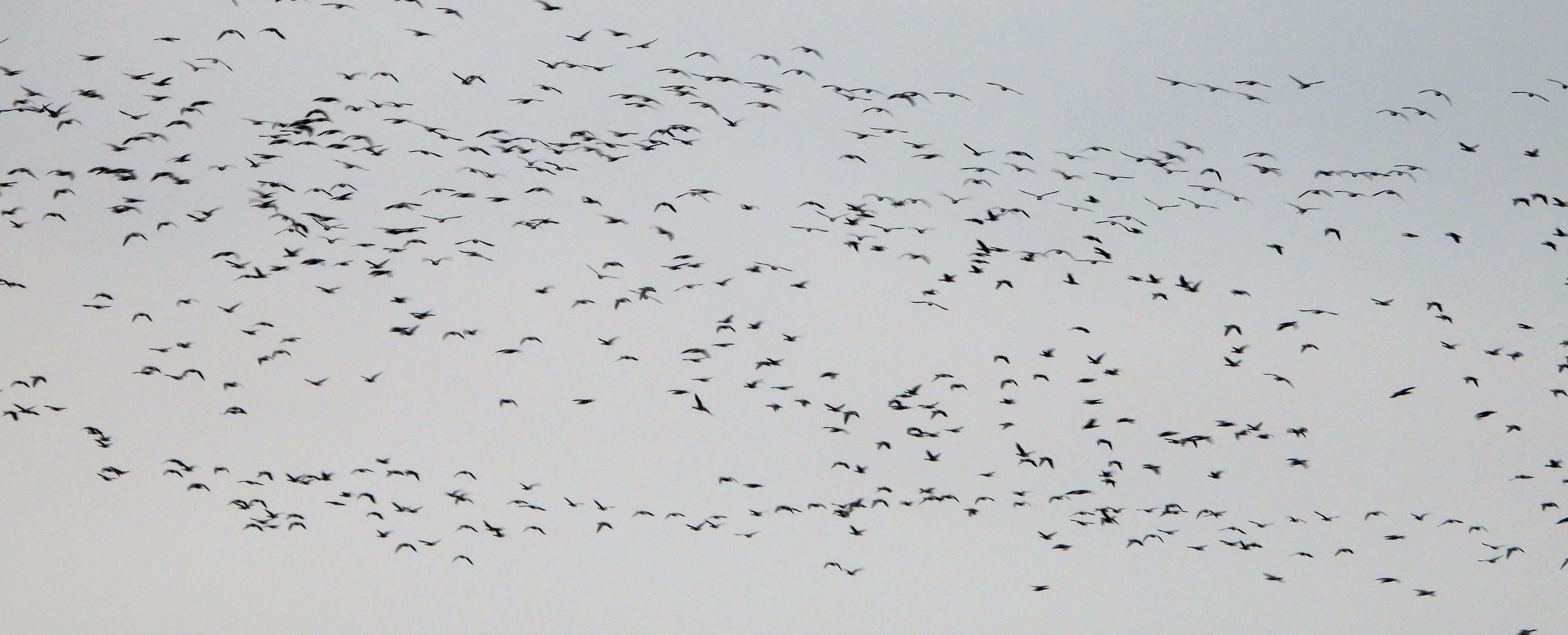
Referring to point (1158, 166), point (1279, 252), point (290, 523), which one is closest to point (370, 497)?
point (290, 523)

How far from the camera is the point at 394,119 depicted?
28484mm

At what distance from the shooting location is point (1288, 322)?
29.1 metres

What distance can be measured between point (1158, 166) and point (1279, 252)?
122 inches

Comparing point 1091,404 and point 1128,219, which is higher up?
point 1128,219

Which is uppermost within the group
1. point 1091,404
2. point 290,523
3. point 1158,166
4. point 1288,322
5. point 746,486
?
point 1158,166

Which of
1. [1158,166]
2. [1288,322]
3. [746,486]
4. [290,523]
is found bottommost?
[290,523]

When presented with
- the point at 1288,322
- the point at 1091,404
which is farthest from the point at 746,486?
the point at 1288,322

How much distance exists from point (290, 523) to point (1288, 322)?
61.2 ft

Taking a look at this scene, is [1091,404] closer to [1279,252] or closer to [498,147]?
[1279,252]

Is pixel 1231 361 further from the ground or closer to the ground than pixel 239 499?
further from the ground

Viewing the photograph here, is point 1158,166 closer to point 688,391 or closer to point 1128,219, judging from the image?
point 1128,219

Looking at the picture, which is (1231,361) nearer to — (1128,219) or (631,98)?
(1128,219)

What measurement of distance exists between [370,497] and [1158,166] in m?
15.3

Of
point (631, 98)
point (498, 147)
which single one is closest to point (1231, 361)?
point (631, 98)
